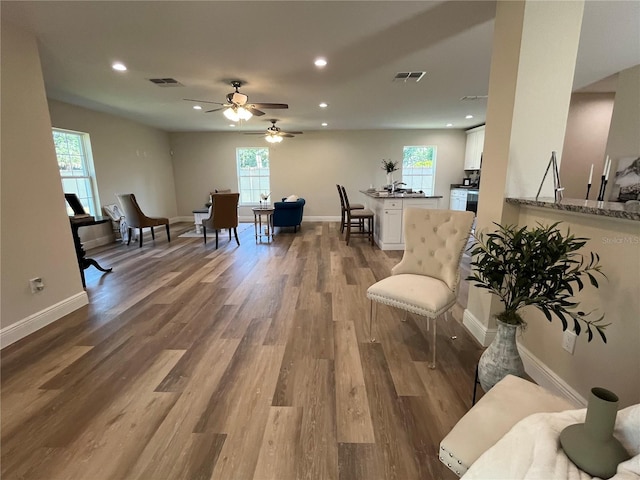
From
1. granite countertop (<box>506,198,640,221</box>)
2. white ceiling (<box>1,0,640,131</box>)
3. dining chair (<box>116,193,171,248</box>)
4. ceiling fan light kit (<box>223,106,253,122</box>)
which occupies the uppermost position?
white ceiling (<box>1,0,640,131</box>)

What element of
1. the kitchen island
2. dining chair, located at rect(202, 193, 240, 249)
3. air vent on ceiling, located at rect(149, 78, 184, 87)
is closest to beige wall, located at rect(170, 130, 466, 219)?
dining chair, located at rect(202, 193, 240, 249)

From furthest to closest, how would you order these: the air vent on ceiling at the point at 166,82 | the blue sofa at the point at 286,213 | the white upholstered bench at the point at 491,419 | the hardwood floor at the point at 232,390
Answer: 1. the blue sofa at the point at 286,213
2. the air vent on ceiling at the point at 166,82
3. the hardwood floor at the point at 232,390
4. the white upholstered bench at the point at 491,419

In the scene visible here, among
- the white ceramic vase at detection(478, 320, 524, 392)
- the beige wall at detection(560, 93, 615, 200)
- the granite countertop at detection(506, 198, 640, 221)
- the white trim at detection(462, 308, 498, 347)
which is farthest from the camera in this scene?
the beige wall at detection(560, 93, 615, 200)

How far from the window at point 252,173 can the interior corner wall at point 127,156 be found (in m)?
2.00

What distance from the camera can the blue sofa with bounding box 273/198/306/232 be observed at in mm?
6121

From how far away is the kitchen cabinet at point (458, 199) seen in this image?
23.4 ft

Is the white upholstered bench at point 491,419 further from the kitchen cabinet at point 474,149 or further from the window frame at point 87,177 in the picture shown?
the kitchen cabinet at point 474,149

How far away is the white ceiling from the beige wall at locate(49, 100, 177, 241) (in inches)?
17.8

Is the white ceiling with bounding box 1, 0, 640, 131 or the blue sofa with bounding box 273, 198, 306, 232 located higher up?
the white ceiling with bounding box 1, 0, 640, 131

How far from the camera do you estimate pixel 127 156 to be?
20.8 feet

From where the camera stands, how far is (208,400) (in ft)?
5.49

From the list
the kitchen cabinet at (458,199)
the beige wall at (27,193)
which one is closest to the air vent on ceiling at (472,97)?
the kitchen cabinet at (458,199)

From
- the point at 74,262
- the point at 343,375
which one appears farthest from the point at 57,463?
the point at 74,262

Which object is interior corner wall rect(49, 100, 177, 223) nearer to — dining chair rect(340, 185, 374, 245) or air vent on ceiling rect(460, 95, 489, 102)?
dining chair rect(340, 185, 374, 245)
